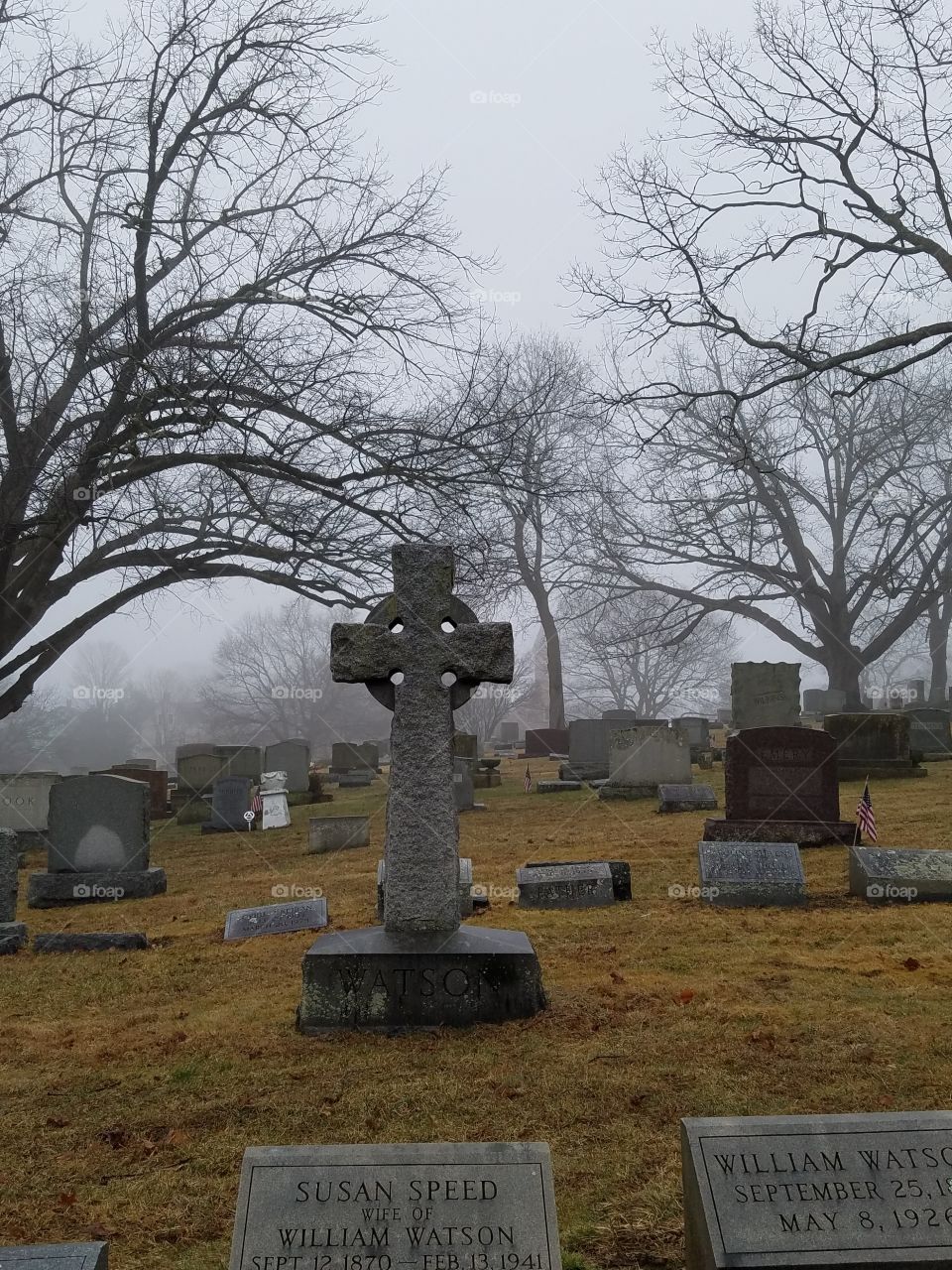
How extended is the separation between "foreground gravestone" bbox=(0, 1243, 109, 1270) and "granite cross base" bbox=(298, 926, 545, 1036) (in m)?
3.09

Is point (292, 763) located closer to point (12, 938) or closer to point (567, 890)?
point (12, 938)

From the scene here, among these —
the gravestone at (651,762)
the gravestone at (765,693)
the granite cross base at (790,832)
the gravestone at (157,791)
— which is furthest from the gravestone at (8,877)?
the gravestone at (765,693)

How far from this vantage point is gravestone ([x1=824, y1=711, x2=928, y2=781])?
18.3 meters

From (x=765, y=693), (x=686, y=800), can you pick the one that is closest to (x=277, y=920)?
(x=686, y=800)

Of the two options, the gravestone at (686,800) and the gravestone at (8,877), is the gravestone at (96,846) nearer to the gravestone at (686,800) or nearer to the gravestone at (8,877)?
the gravestone at (8,877)

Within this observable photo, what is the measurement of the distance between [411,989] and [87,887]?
754 cm

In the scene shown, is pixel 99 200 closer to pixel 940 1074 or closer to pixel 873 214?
pixel 873 214

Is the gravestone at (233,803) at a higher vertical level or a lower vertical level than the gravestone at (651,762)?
lower

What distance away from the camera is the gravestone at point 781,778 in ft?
39.5

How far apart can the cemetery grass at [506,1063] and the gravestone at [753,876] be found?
31 centimetres

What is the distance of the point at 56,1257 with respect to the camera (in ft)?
8.52

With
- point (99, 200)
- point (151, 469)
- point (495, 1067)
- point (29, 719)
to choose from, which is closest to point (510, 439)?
point (151, 469)

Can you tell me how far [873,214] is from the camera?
566 inches

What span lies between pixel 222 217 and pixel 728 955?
14.0 meters
